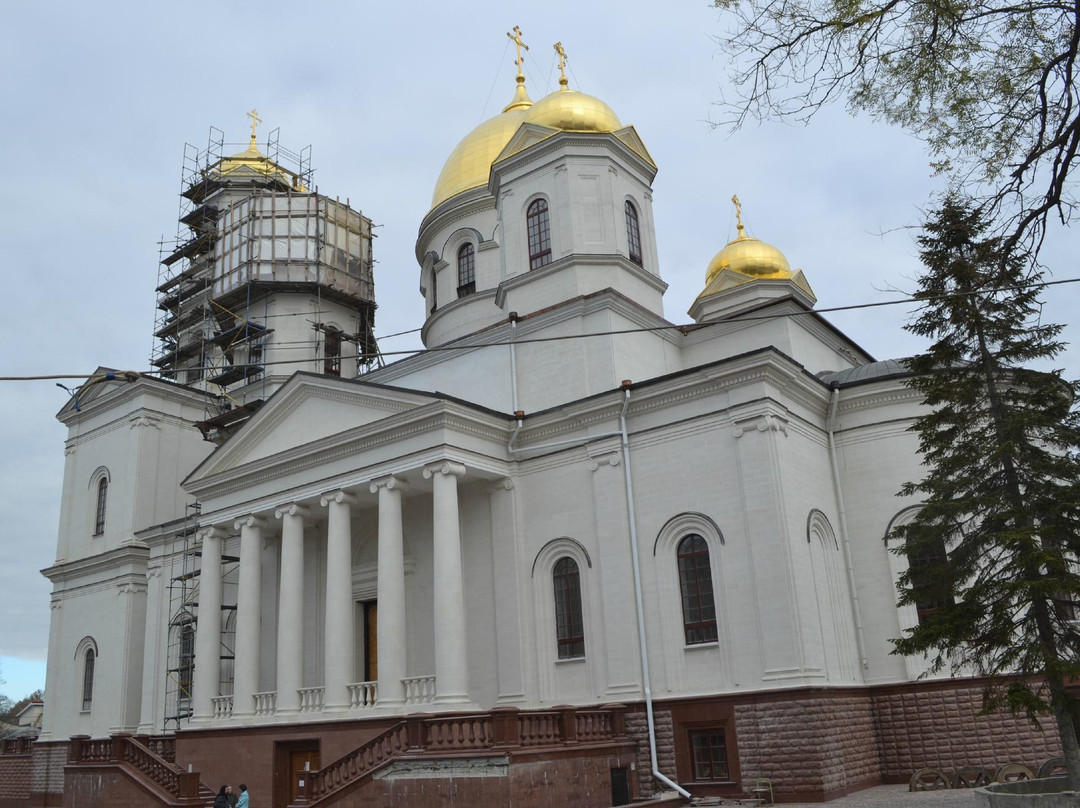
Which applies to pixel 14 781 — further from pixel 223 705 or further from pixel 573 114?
pixel 573 114

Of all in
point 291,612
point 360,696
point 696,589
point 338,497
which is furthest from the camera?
point 291,612

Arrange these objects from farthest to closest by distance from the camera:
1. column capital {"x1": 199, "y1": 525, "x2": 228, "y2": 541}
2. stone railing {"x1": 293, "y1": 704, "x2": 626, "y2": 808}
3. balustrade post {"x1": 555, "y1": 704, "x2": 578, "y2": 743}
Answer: column capital {"x1": 199, "y1": 525, "x2": 228, "y2": 541} → balustrade post {"x1": 555, "y1": 704, "x2": 578, "y2": 743} → stone railing {"x1": 293, "y1": 704, "x2": 626, "y2": 808}

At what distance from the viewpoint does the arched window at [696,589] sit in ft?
65.5

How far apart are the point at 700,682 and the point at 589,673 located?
2584mm

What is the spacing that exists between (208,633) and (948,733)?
17719 mm

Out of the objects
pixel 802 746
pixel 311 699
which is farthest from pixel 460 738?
pixel 311 699

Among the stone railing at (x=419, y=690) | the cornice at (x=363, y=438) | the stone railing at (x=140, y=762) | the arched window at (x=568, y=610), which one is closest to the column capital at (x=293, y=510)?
the cornice at (x=363, y=438)

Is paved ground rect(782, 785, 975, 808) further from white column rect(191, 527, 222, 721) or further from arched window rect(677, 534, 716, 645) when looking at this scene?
white column rect(191, 527, 222, 721)

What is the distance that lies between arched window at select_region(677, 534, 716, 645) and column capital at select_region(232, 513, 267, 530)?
11.1 metres

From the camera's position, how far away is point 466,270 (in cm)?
3141

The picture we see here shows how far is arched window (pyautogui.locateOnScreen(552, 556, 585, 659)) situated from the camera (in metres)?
21.6

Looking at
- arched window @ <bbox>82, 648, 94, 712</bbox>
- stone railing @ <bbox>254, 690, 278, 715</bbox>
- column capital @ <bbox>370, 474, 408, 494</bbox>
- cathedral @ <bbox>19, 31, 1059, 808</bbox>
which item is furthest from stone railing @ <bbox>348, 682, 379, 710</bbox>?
arched window @ <bbox>82, 648, 94, 712</bbox>

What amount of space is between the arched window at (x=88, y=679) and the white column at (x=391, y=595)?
1666 centimetres

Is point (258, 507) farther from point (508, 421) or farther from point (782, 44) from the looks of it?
point (782, 44)
